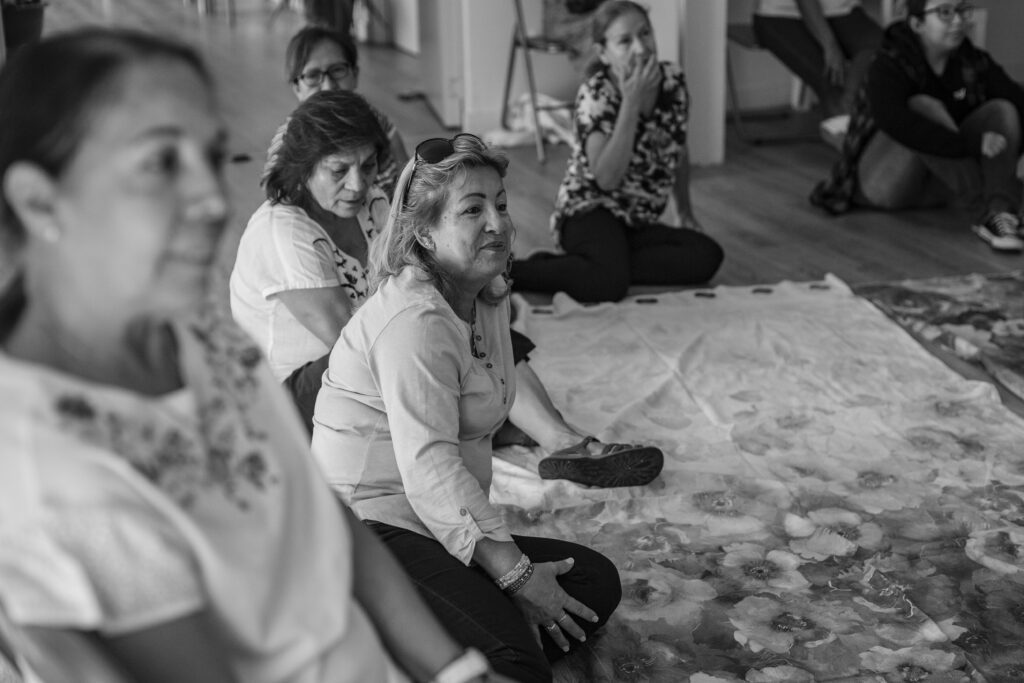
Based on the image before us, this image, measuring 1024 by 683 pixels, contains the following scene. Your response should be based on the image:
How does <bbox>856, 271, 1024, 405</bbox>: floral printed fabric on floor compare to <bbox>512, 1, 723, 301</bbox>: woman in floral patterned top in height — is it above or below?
below

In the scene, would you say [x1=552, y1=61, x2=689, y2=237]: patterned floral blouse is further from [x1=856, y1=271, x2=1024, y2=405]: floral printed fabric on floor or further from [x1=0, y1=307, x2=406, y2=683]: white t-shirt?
[x1=0, y1=307, x2=406, y2=683]: white t-shirt

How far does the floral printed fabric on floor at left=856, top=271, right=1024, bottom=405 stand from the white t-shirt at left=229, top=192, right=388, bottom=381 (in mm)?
1623

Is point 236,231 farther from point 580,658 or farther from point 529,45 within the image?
point 580,658

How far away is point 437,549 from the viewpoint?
5.93 feet

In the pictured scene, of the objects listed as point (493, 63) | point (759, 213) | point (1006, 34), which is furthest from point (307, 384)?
point (1006, 34)

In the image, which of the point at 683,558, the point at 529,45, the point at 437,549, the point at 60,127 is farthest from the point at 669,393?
the point at 529,45

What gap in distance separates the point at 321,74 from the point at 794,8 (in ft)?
9.48

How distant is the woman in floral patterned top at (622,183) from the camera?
362cm

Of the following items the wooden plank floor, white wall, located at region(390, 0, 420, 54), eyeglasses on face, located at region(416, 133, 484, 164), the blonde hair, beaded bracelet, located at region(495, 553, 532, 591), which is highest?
eyeglasses on face, located at region(416, 133, 484, 164)

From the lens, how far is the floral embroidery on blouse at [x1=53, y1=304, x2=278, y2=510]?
31.6 inches

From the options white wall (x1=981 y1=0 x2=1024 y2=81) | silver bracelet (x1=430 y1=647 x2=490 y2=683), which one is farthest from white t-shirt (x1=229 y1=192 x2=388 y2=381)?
white wall (x1=981 y1=0 x2=1024 y2=81)

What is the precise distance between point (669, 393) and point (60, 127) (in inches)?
90.9

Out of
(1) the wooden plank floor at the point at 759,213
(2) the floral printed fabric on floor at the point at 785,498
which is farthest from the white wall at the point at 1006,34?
(2) the floral printed fabric on floor at the point at 785,498

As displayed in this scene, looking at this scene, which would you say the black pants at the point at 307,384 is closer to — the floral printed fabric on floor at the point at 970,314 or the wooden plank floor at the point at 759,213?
the wooden plank floor at the point at 759,213
